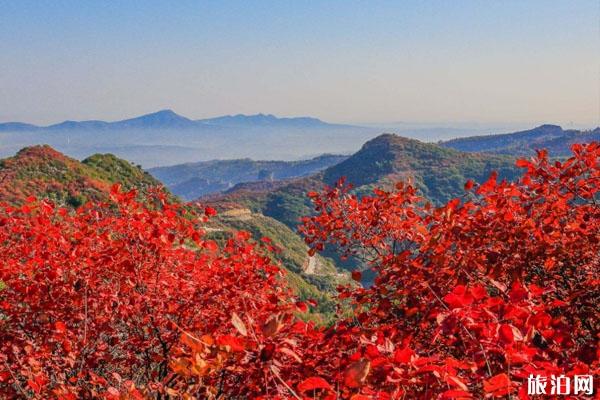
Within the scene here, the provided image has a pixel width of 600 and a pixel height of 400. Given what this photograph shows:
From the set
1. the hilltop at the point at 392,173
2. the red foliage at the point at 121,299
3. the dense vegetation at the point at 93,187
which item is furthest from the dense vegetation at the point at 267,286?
the hilltop at the point at 392,173

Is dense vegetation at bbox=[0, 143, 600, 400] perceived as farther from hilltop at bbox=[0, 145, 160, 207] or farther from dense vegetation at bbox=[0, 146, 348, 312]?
hilltop at bbox=[0, 145, 160, 207]

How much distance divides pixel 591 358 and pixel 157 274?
13.9 feet

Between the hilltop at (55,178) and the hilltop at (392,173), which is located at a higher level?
the hilltop at (55,178)

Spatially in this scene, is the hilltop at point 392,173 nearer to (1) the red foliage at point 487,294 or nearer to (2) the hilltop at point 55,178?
(2) the hilltop at point 55,178

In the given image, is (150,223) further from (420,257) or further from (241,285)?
(420,257)

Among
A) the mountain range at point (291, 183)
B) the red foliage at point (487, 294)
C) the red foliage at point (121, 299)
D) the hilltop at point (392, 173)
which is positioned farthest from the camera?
the hilltop at point (392, 173)

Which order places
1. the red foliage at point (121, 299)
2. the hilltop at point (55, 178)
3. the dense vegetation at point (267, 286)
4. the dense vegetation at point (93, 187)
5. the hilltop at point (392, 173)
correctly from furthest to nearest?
1. the hilltop at point (392, 173)
2. the dense vegetation at point (93, 187)
3. the hilltop at point (55, 178)
4. the red foliage at point (121, 299)
5. the dense vegetation at point (267, 286)

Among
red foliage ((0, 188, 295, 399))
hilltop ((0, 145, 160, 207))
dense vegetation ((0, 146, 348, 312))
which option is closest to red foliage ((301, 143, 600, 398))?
red foliage ((0, 188, 295, 399))

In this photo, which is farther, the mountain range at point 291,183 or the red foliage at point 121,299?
the mountain range at point 291,183

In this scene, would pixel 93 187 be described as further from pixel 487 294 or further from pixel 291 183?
pixel 291 183

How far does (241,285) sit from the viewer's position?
5.25 metres

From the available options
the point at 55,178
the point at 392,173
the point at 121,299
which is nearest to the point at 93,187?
the point at 55,178

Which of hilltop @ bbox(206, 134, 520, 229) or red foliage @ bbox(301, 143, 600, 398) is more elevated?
red foliage @ bbox(301, 143, 600, 398)

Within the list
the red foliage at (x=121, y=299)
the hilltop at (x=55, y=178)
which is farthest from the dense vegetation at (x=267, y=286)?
the hilltop at (x=55, y=178)
